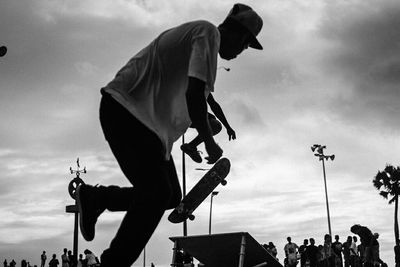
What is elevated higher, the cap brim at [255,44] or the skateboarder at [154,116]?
the cap brim at [255,44]

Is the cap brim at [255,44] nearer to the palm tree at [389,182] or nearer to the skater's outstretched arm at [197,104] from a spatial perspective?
the skater's outstretched arm at [197,104]

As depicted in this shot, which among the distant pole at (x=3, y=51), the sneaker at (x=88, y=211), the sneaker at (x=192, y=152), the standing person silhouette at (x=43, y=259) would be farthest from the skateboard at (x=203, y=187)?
the standing person silhouette at (x=43, y=259)

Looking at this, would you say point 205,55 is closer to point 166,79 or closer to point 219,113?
point 166,79

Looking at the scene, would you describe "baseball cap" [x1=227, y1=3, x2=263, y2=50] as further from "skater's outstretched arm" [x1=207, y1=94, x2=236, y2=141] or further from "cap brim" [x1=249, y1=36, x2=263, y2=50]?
"skater's outstretched arm" [x1=207, y1=94, x2=236, y2=141]

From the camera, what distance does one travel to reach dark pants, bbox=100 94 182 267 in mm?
2490

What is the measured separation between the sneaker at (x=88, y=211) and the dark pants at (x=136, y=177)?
26 cm

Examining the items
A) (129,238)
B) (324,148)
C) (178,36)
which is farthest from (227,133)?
(324,148)

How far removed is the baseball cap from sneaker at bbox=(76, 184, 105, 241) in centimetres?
130

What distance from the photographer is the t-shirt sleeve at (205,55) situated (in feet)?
8.50

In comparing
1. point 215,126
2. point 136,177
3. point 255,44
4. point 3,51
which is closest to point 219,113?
point 215,126

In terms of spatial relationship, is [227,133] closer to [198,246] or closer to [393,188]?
[198,246]

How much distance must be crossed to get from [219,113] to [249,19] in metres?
0.88

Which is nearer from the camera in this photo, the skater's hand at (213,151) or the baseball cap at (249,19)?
the skater's hand at (213,151)

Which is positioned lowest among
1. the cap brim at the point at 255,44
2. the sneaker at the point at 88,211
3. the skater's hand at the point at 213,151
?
the sneaker at the point at 88,211
